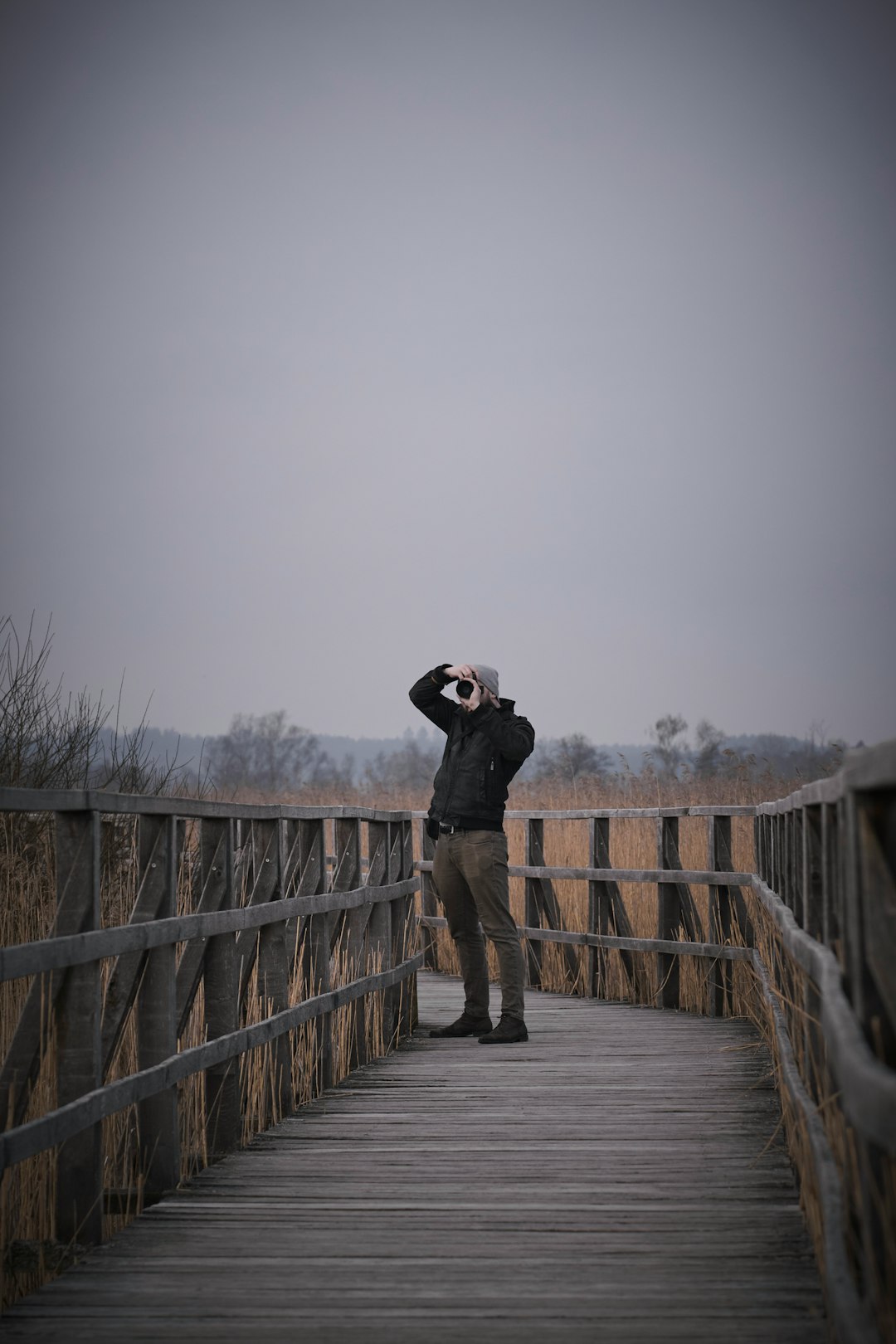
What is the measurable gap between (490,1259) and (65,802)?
1649 mm

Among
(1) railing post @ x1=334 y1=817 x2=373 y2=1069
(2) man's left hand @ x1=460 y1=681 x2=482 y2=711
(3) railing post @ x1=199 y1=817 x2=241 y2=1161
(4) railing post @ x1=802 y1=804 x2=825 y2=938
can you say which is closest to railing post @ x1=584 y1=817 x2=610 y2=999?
(2) man's left hand @ x1=460 y1=681 x2=482 y2=711

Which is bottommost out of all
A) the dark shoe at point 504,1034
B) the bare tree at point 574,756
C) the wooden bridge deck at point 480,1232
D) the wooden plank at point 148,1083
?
the wooden bridge deck at point 480,1232

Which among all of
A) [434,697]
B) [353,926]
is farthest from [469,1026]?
[434,697]

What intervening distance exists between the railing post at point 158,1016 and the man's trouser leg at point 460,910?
3.41 metres

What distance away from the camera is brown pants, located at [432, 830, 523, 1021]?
25.4 ft

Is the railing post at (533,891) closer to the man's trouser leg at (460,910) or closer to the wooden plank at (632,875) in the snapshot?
the wooden plank at (632,875)

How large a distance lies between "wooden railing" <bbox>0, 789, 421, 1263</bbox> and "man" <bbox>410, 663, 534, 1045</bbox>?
404 mm

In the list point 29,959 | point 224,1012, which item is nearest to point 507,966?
point 224,1012

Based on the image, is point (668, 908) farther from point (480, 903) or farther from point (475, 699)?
point (475, 699)

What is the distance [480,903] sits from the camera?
7.82 m

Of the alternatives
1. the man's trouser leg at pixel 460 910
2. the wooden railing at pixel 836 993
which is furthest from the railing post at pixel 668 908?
the man's trouser leg at pixel 460 910

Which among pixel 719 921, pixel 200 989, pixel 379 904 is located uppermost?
pixel 379 904

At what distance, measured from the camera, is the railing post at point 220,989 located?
516 cm

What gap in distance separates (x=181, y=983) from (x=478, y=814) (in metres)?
2.94
